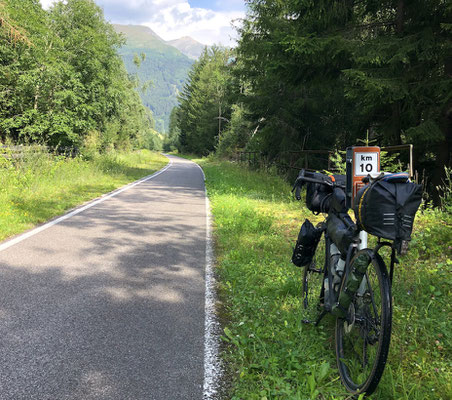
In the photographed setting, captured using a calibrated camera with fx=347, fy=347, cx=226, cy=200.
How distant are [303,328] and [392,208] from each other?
67.0 inches

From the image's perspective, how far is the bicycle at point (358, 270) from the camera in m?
2.06

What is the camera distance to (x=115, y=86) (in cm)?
2259

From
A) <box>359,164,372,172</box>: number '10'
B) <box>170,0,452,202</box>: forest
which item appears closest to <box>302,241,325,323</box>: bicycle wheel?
<box>359,164,372,172</box>: number '10'

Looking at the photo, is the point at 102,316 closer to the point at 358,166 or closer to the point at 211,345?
the point at 211,345

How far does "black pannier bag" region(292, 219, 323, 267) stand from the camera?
3434mm

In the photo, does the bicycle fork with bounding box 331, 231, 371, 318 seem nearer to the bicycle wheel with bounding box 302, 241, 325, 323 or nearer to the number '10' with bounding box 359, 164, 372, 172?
the number '10' with bounding box 359, 164, 372, 172

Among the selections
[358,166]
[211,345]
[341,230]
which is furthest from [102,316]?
[358,166]

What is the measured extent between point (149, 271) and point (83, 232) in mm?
2564

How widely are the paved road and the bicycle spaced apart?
3.78 feet

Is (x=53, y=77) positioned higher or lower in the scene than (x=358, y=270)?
higher

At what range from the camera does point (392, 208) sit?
6.68ft

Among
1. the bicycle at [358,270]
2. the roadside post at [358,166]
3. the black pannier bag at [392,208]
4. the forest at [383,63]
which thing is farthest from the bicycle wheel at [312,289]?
the forest at [383,63]

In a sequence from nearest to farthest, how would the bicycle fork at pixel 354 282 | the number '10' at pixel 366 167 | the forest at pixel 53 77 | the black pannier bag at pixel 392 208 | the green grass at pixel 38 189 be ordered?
1. the black pannier bag at pixel 392 208
2. the bicycle fork at pixel 354 282
3. the number '10' at pixel 366 167
4. the green grass at pixel 38 189
5. the forest at pixel 53 77

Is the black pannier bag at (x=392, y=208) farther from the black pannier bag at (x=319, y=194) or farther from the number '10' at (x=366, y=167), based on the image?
the black pannier bag at (x=319, y=194)
